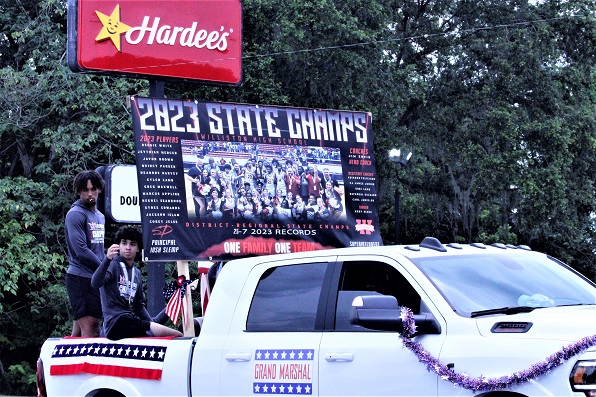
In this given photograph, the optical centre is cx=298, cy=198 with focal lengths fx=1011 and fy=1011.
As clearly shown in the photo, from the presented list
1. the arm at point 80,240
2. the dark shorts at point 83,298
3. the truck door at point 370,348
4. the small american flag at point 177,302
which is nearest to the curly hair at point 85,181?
the arm at point 80,240

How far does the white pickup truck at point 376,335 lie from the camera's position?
18.1 ft

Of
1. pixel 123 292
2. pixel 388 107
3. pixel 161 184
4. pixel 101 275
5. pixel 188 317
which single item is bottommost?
pixel 188 317

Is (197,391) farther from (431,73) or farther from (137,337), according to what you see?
(431,73)

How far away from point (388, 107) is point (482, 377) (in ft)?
67.6

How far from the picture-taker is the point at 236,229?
11.5 m

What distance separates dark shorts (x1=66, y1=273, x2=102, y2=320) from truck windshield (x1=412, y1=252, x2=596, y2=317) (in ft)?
12.7

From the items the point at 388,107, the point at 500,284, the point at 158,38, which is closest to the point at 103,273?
the point at 500,284

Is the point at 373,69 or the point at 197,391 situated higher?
the point at 373,69

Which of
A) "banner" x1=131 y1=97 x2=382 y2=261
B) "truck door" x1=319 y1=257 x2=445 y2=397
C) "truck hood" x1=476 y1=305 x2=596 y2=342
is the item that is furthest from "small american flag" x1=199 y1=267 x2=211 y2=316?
"truck hood" x1=476 y1=305 x2=596 y2=342

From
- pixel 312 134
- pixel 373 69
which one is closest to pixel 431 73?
pixel 373 69

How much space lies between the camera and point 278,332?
265 inches

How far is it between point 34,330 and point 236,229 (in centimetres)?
1524

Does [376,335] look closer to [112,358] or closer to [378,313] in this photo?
[378,313]

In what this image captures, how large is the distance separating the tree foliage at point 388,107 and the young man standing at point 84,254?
41.6 ft
